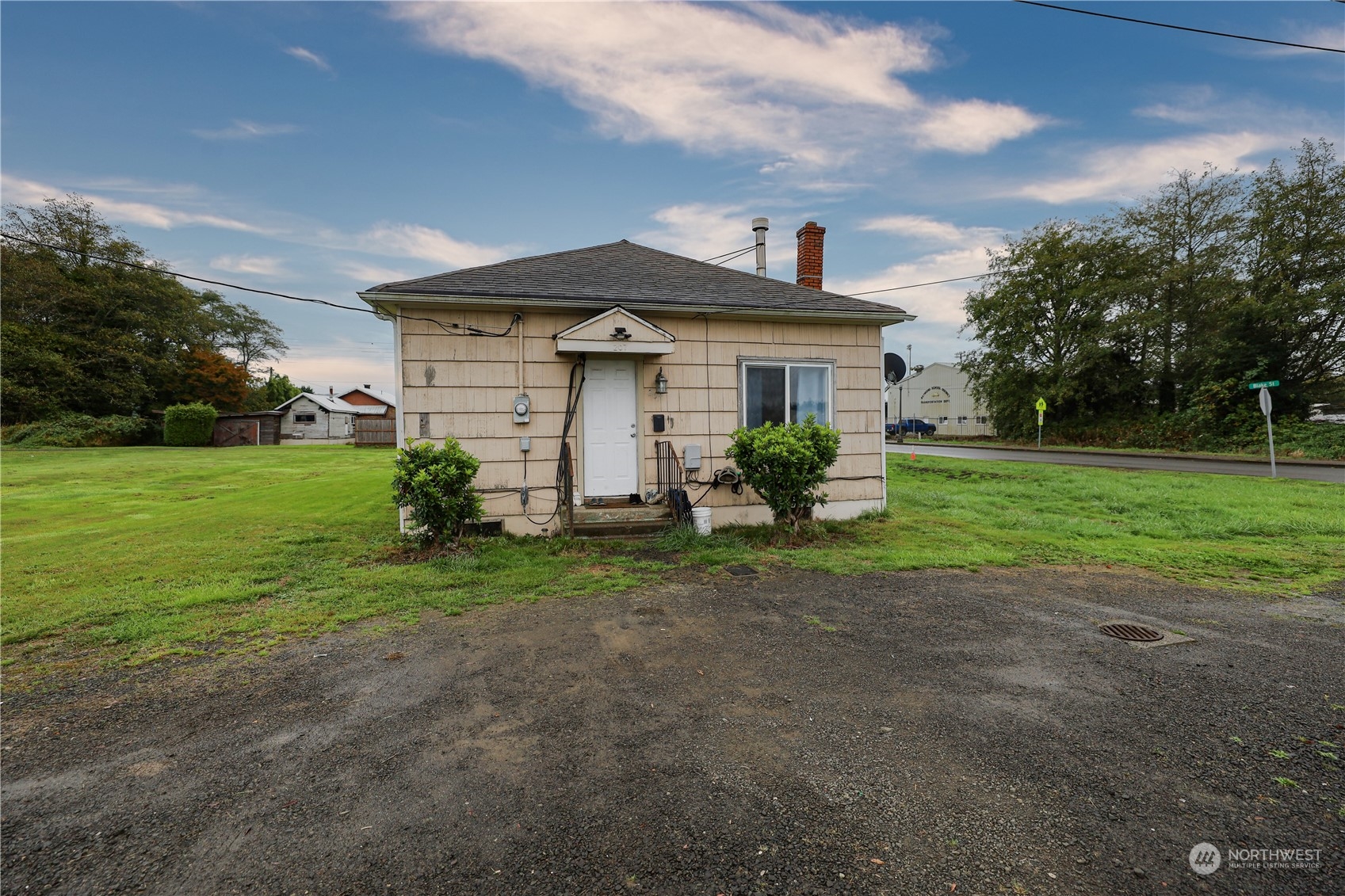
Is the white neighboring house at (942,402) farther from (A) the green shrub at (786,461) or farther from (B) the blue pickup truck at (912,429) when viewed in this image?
(A) the green shrub at (786,461)

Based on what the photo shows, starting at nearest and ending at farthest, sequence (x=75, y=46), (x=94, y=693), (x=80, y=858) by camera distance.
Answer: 1. (x=80, y=858)
2. (x=94, y=693)
3. (x=75, y=46)

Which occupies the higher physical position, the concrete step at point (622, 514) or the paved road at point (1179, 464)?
the concrete step at point (622, 514)

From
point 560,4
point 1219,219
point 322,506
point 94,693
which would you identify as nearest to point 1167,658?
point 94,693

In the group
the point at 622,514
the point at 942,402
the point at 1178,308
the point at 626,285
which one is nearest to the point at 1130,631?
the point at 622,514

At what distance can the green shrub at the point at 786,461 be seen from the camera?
7.05m

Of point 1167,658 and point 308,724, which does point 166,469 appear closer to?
point 308,724

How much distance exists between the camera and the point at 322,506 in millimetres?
10148

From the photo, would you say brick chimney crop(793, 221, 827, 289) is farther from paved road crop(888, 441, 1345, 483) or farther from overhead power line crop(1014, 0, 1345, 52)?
paved road crop(888, 441, 1345, 483)

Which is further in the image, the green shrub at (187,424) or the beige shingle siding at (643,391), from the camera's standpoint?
the green shrub at (187,424)

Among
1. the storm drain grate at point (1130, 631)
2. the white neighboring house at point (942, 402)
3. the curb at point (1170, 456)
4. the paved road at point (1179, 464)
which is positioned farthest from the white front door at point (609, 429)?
the white neighboring house at point (942, 402)

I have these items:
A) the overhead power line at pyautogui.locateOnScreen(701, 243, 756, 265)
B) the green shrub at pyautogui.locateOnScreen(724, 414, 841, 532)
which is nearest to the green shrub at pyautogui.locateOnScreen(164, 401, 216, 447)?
the overhead power line at pyautogui.locateOnScreen(701, 243, 756, 265)

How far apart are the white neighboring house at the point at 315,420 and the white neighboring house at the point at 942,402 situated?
4266 centimetres

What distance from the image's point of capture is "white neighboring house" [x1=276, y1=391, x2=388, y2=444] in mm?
36688

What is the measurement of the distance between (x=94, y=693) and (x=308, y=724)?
165cm
